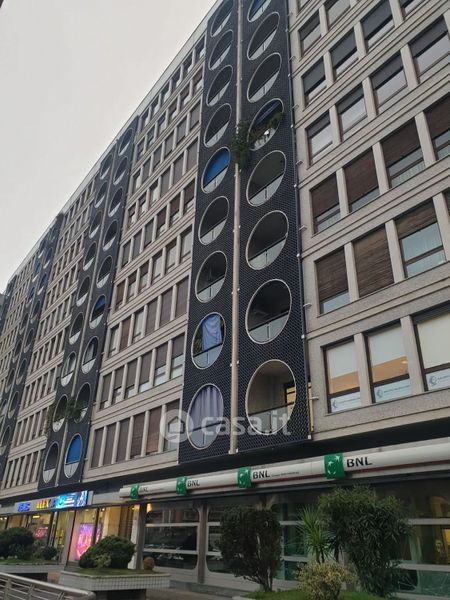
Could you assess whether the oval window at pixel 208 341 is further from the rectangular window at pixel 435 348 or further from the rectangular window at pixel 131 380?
the rectangular window at pixel 435 348

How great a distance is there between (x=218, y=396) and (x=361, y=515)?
1017 cm

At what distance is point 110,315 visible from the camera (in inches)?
1242

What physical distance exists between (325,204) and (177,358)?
34.3 ft

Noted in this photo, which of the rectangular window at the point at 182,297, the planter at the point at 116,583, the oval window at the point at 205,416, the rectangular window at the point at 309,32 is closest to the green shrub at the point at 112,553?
the planter at the point at 116,583

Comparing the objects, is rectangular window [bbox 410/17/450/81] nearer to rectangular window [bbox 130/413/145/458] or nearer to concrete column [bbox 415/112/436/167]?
concrete column [bbox 415/112/436/167]

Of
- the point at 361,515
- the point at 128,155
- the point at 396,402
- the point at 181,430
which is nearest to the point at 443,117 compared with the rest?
the point at 396,402

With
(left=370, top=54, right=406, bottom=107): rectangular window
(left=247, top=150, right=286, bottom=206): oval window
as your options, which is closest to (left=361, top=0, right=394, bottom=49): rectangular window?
(left=370, top=54, right=406, bottom=107): rectangular window

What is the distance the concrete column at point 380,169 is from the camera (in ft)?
51.3

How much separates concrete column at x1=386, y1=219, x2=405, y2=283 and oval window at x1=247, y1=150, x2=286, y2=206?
21.5 ft

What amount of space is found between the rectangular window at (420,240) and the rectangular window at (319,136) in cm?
592

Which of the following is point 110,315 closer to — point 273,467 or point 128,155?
point 128,155

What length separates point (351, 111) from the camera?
731 inches

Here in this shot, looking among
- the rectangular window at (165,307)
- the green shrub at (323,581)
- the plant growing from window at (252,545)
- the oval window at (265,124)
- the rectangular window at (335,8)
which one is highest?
the rectangular window at (335,8)

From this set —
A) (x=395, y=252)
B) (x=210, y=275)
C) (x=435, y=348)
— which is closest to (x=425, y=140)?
(x=395, y=252)
